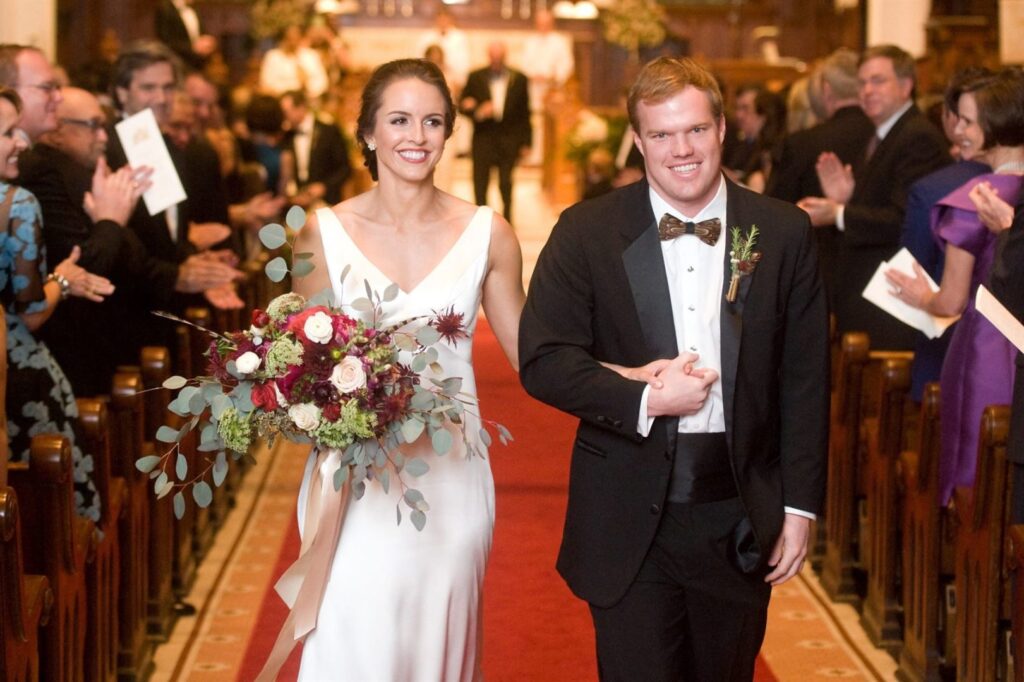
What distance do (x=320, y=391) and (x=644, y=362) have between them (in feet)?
2.31

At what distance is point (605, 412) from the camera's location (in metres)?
3.43

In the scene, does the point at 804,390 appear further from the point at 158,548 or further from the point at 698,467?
the point at 158,548

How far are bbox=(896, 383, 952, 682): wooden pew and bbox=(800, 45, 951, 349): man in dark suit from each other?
172 cm

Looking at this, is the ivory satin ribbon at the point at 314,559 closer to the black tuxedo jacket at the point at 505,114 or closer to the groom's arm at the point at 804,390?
the groom's arm at the point at 804,390

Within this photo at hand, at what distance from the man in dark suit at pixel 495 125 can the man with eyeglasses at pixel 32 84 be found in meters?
10.4

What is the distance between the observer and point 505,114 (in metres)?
16.1

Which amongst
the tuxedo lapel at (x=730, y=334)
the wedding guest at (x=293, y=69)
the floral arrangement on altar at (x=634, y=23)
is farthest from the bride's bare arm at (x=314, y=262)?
the floral arrangement on altar at (x=634, y=23)

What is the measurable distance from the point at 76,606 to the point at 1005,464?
2641 millimetres

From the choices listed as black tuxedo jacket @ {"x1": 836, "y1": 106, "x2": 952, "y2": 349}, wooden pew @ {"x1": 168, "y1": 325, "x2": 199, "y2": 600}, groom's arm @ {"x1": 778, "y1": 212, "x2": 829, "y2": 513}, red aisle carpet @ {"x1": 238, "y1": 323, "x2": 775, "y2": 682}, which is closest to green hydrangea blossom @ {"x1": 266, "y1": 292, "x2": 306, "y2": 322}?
groom's arm @ {"x1": 778, "y1": 212, "x2": 829, "y2": 513}

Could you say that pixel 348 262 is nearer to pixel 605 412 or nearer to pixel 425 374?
pixel 425 374

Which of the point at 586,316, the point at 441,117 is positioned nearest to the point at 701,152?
the point at 586,316

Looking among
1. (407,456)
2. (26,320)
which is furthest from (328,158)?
(407,456)

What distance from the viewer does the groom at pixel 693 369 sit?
3.45 m

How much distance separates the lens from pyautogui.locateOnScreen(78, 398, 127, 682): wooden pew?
16.0ft
